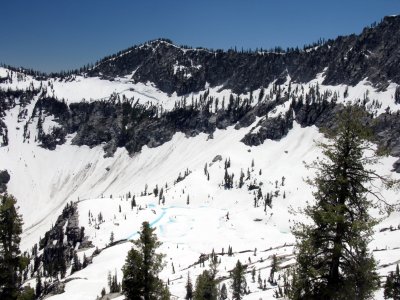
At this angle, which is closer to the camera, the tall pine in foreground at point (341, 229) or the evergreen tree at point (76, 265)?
the tall pine in foreground at point (341, 229)

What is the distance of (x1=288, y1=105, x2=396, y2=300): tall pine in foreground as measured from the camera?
21500mm

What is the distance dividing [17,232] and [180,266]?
443 feet

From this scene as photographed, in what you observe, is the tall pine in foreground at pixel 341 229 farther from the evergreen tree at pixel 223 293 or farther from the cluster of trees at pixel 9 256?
the evergreen tree at pixel 223 293

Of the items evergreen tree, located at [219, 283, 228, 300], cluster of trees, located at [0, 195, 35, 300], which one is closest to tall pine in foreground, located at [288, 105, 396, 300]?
cluster of trees, located at [0, 195, 35, 300]

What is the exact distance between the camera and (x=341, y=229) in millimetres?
21953

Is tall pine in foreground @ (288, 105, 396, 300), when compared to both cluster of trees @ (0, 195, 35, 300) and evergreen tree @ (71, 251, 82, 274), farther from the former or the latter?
evergreen tree @ (71, 251, 82, 274)

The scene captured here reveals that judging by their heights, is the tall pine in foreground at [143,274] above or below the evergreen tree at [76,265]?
above

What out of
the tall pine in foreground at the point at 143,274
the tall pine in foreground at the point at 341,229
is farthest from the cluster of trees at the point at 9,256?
the tall pine in foreground at the point at 341,229

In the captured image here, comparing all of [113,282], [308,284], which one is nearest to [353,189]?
[308,284]

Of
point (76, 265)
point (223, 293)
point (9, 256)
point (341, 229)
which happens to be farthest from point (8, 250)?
point (76, 265)

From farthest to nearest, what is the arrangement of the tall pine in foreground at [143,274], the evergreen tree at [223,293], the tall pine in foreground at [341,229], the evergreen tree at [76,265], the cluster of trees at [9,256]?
the evergreen tree at [76,265] → the evergreen tree at [223,293] → the cluster of trees at [9,256] → the tall pine in foreground at [143,274] → the tall pine in foreground at [341,229]

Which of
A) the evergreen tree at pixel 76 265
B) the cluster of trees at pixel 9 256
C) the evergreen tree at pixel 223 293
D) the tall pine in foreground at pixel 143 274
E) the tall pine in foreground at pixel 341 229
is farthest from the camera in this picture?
the evergreen tree at pixel 76 265

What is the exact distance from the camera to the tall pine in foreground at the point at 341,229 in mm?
21500

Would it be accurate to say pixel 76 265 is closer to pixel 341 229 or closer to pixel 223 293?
pixel 223 293
